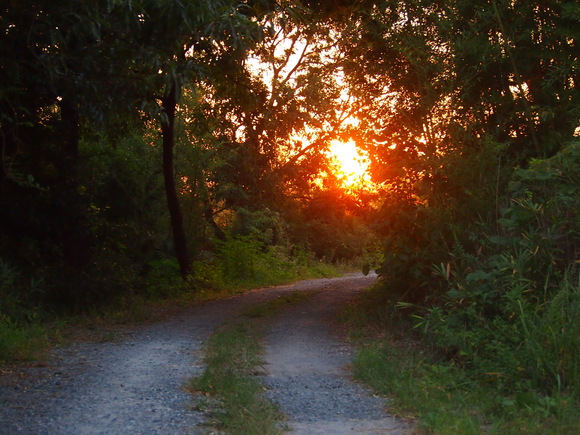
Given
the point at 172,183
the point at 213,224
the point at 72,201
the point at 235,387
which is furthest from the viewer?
the point at 213,224

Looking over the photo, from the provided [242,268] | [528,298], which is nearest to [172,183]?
[242,268]

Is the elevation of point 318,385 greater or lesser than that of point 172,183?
lesser

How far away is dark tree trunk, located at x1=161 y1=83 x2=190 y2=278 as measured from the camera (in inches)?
750

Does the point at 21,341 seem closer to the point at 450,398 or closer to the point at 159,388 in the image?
the point at 159,388

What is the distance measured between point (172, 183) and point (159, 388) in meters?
12.7

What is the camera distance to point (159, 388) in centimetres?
791

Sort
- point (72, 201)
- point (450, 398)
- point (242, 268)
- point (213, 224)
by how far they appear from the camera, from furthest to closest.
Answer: point (213, 224) < point (242, 268) < point (72, 201) < point (450, 398)

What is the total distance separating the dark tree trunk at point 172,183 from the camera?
1905cm

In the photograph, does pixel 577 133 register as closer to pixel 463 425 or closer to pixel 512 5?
pixel 512 5

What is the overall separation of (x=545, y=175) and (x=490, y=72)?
12.0 feet

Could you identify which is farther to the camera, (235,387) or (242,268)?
(242,268)

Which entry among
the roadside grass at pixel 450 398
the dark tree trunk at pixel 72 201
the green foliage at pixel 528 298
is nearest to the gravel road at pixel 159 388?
the roadside grass at pixel 450 398

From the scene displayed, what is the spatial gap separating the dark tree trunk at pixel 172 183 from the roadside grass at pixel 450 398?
1053cm

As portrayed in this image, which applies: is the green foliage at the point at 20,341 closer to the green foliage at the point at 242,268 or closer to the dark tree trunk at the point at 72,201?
the dark tree trunk at the point at 72,201
